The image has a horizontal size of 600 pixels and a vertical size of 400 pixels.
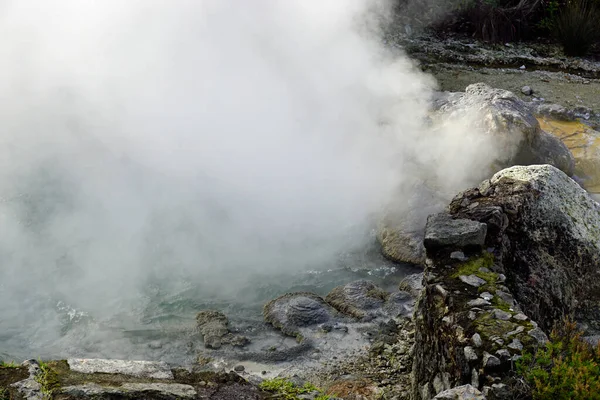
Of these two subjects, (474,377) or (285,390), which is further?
(285,390)

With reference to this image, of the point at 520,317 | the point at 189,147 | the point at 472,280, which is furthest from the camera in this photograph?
the point at 189,147

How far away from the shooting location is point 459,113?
7109mm

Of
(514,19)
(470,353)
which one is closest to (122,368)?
(470,353)

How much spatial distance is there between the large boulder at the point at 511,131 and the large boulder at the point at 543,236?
1977mm

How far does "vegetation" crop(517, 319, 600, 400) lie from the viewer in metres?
2.58

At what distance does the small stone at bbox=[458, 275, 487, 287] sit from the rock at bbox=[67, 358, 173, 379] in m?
1.71

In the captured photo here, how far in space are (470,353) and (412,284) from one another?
7.11ft

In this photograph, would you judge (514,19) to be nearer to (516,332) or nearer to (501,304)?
(501,304)

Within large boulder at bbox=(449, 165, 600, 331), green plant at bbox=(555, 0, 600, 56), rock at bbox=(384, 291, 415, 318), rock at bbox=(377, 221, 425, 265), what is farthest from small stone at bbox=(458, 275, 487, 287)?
green plant at bbox=(555, 0, 600, 56)

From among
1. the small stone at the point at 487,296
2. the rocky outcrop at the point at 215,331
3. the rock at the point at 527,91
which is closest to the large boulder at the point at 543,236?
the small stone at the point at 487,296

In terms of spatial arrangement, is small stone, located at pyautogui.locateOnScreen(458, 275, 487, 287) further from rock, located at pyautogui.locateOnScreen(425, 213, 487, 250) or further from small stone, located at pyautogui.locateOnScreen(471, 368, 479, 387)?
small stone, located at pyautogui.locateOnScreen(471, 368, 479, 387)

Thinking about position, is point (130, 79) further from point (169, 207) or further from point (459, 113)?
point (459, 113)

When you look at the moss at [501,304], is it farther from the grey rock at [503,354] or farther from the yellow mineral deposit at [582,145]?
the yellow mineral deposit at [582,145]

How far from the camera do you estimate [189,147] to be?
6754mm
